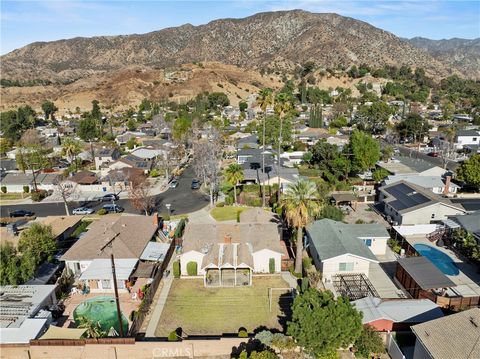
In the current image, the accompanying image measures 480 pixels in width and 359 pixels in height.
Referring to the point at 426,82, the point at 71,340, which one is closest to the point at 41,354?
the point at 71,340

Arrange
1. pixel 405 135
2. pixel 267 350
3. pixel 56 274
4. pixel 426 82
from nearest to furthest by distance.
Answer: pixel 267 350, pixel 56 274, pixel 405 135, pixel 426 82

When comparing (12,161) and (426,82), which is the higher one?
(426,82)

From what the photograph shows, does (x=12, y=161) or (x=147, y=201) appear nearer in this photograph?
(x=147, y=201)

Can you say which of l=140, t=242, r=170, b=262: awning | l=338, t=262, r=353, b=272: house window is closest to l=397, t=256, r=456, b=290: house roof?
l=338, t=262, r=353, b=272: house window

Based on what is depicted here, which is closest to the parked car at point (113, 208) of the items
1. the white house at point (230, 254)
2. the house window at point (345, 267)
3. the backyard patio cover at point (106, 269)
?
the backyard patio cover at point (106, 269)

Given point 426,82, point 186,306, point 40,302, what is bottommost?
point 186,306

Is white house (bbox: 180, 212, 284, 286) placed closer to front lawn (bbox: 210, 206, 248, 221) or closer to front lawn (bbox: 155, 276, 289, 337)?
front lawn (bbox: 155, 276, 289, 337)

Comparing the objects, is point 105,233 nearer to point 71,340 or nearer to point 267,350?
point 71,340

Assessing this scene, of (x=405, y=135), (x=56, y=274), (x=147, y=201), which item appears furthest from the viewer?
(x=405, y=135)
